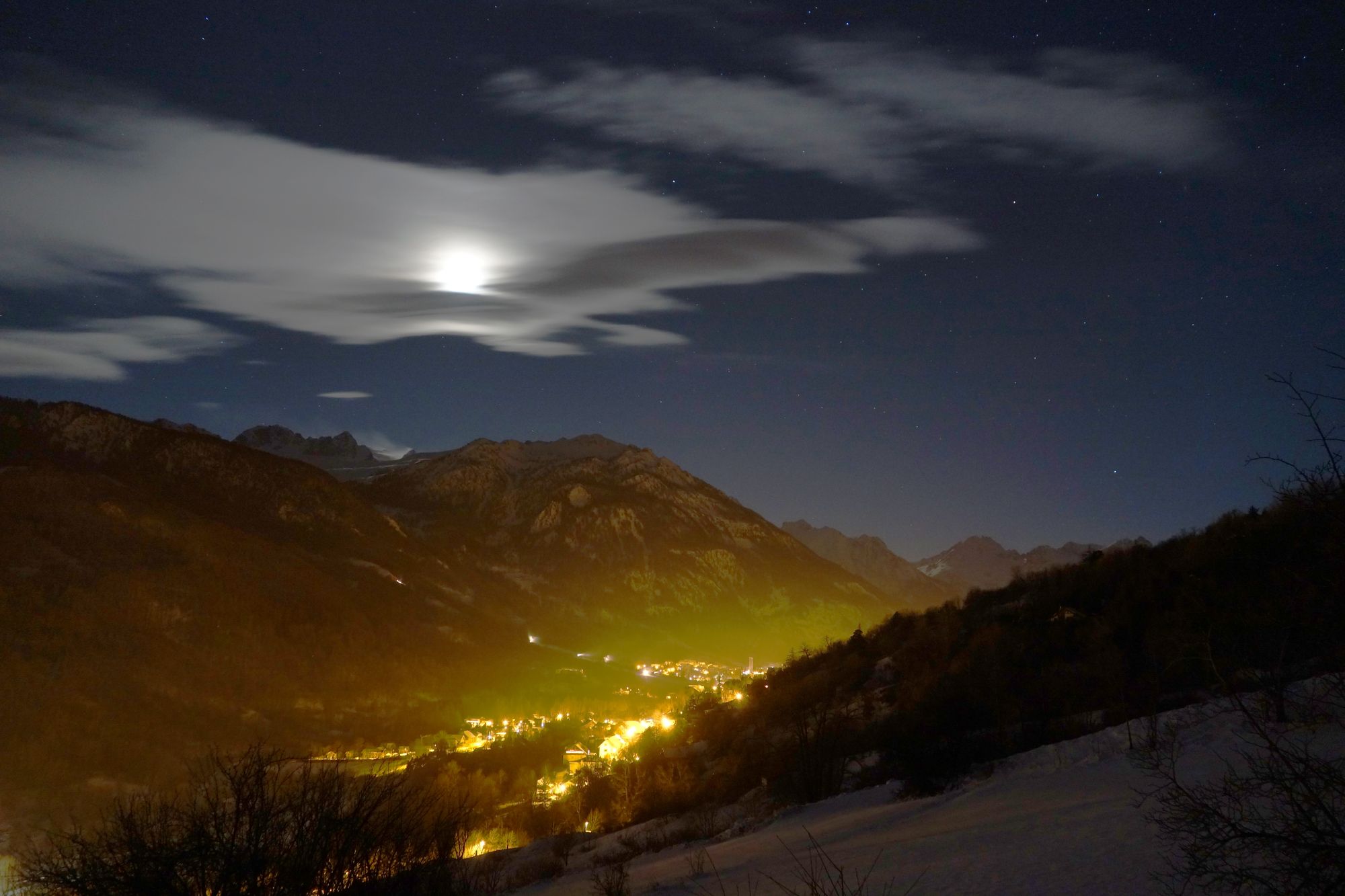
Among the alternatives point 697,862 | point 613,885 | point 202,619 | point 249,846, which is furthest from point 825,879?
point 202,619

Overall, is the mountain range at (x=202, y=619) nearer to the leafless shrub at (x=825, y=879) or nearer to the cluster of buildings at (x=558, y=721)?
the cluster of buildings at (x=558, y=721)

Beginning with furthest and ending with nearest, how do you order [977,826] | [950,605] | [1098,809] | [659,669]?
[659,669]
[950,605]
[977,826]
[1098,809]

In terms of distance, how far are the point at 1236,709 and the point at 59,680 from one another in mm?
113373

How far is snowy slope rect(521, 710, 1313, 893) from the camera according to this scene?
23.3 feet

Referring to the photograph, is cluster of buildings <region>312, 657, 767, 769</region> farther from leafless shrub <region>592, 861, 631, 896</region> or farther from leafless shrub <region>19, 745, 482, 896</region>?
leafless shrub <region>19, 745, 482, 896</region>

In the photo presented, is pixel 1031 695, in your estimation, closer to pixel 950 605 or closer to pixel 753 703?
pixel 950 605

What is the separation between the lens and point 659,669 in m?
164

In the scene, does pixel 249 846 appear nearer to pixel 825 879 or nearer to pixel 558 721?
pixel 825 879

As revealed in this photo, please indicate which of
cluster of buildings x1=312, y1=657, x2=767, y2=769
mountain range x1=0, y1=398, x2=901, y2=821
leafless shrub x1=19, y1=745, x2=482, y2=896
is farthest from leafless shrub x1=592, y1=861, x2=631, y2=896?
mountain range x1=0, y1=398, x2=901, y2=821

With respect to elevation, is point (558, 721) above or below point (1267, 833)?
below

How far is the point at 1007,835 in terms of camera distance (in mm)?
8578

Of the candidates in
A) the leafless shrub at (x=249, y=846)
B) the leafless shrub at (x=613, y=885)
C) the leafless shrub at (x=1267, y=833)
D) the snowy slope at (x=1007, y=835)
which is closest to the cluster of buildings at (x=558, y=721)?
the leafless shrub at (x=613, y=885)

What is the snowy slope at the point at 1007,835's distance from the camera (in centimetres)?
710

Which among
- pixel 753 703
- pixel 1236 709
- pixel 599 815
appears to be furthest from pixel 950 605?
pixel 1236 709
